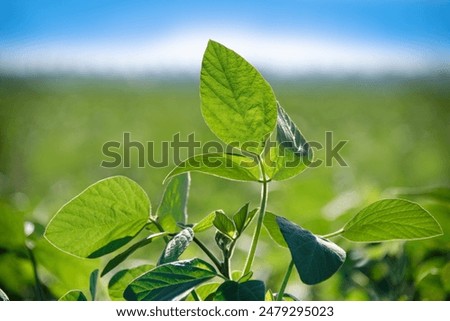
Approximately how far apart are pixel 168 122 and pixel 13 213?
4.47 metres

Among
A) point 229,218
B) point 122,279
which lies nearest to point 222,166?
point 229,218

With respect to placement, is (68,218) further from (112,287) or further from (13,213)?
(13,213)

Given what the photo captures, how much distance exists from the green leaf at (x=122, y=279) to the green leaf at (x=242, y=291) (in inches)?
4.9

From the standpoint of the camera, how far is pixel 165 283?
44 cm

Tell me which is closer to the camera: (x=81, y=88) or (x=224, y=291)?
(x=224, y=291)

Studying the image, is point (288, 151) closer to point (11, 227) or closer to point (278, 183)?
point (11, 227)

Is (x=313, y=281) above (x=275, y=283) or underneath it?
above

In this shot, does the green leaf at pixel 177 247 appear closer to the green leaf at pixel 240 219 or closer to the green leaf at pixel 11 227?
the green leaf at pixel 240 219

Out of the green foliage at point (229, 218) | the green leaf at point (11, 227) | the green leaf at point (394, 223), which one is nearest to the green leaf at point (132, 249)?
the green foliage at point (229, 218)

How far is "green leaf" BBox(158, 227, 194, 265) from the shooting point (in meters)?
0.44

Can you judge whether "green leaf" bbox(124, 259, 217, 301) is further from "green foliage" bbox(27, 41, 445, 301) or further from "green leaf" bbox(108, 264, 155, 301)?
"green leaf" bbox(108, 264, 155, 301)
